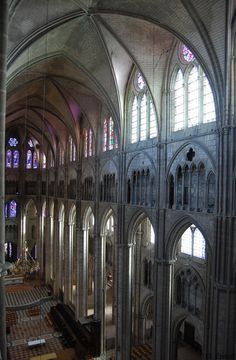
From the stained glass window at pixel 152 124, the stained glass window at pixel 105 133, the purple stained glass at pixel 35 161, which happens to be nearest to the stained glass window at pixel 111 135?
the stained glass window at pixel 105 133

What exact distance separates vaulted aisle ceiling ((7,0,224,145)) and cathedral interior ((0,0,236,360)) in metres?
0.06

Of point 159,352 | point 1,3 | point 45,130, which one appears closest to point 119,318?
point 159,352

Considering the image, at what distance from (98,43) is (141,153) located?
6267 millimetres

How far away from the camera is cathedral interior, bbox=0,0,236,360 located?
36.5ft

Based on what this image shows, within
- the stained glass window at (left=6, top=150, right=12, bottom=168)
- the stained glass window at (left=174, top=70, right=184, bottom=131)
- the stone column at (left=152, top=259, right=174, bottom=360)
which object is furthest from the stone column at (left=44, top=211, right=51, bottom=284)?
the stained glass window at (left=174, top=70, right=184, bottom=131)

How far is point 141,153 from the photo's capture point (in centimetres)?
1712

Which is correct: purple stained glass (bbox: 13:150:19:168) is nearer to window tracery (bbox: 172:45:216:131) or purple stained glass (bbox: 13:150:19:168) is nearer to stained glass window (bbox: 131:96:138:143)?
stained glass window (bbox: 131:96:138:143)

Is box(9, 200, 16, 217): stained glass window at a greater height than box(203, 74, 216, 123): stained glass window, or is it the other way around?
box(203, 74, 216, 123): stained glass window

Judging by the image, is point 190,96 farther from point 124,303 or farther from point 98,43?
point 124,303

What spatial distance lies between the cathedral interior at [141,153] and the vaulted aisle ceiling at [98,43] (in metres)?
0.06

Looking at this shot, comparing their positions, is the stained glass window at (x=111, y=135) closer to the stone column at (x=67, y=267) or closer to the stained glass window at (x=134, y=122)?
the stained glass window at (x=134, y=122)

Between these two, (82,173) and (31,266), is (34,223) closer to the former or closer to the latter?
(82,173)

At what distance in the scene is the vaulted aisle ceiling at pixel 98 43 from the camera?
12.4 m

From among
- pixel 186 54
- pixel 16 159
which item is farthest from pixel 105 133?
pixel 16 159
